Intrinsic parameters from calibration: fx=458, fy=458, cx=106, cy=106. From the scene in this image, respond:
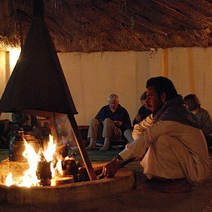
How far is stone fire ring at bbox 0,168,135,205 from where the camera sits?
466 cm

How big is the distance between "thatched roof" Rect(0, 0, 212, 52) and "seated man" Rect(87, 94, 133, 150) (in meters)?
1.41

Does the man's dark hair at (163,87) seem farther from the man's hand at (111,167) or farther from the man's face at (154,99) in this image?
the man's hand at (111,167)

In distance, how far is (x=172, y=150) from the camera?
495 centimetres

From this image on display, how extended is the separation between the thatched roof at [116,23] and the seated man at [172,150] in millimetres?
3358

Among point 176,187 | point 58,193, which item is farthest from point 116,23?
point 58,193

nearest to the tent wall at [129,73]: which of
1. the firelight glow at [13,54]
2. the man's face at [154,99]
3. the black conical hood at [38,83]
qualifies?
the firelight glow at [13,54]

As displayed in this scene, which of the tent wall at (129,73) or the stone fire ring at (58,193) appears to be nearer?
the stone fire ring at (58,193)

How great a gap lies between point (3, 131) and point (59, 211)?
5871mm

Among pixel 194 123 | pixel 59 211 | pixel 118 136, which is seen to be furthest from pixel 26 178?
pixel 118 136

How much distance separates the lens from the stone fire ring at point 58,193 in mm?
4660

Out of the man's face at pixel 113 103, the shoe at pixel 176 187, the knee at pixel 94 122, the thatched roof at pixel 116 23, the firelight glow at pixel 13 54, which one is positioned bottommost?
the shoe at pixel 176 187

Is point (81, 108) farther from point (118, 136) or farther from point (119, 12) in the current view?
point (119, 12)

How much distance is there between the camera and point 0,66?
10.7 m

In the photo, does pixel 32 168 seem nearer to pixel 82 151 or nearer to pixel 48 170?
pixel 48 170
